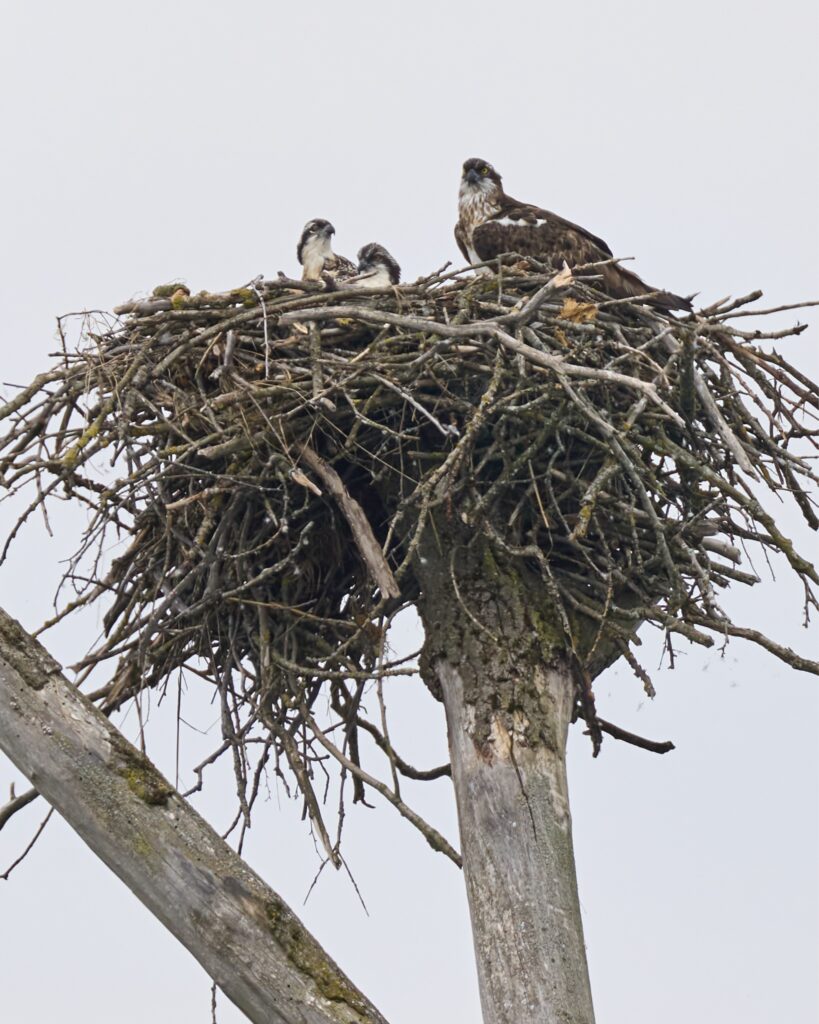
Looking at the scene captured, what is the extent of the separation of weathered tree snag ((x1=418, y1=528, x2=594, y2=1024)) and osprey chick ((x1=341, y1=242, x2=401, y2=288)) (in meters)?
2.21

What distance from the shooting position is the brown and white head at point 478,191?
7.46 m

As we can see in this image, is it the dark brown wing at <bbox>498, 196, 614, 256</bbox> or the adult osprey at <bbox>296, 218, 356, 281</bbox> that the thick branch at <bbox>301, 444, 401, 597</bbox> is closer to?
the dark brown wing at <bbox>498, 196, 614, 256</bbox>

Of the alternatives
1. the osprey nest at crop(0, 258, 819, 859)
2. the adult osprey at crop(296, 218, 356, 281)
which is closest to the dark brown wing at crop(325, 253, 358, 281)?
the adult osprey at crop(296, 218, 356, 281)

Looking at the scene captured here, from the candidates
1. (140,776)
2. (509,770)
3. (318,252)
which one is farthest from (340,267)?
(140,776)

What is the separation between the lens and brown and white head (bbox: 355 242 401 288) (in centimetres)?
734

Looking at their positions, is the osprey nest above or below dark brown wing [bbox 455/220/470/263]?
below

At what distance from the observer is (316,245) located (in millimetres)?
8195

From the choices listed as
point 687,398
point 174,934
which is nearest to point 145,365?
point 687,398

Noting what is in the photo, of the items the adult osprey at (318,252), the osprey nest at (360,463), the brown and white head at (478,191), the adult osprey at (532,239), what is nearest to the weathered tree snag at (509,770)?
the osprey nest at (360,463)

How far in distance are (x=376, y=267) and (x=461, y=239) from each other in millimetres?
432

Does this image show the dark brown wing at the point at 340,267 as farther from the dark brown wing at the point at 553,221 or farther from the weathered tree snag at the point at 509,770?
the weathered tree snag at the point at 509,770

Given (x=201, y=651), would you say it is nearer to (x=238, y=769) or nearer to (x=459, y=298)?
(x=238, y=769)

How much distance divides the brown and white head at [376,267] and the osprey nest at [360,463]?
4.75ft

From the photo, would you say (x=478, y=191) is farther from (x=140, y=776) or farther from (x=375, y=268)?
(x=140, y=776)
